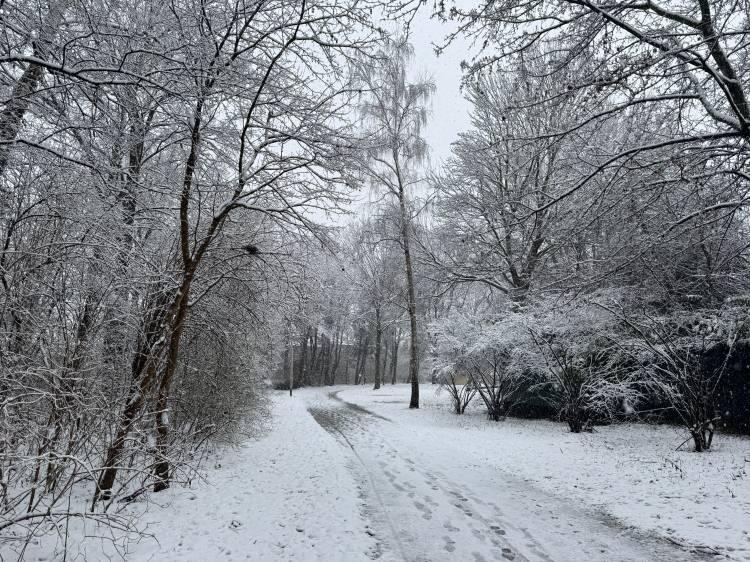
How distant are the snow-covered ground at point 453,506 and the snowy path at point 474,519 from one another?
20 mm

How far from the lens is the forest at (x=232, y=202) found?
4051mm

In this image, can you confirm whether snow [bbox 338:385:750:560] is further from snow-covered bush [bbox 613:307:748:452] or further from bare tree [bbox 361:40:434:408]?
bare tree [bbox 361:40:434:408]

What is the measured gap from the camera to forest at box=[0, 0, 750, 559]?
405cm

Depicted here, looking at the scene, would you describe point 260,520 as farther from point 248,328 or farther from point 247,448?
point 247,448

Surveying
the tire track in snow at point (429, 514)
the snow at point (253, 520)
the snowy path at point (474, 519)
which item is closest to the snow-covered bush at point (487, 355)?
the snowy path at point (474, 519)

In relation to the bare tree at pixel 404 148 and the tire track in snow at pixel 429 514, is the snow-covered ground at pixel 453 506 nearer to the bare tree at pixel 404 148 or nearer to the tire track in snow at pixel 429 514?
the tire track in snow at pixel 429 514

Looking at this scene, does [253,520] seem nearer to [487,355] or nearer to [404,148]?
[487,355]

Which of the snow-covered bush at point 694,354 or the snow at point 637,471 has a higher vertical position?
the snow-covered bush at point 694,354

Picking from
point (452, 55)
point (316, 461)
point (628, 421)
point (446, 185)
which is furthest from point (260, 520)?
point (446, 185)

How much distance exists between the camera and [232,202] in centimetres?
534

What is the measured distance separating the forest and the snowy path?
2422 mm

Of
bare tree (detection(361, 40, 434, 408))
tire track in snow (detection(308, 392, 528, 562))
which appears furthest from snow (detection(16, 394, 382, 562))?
bare tree (detection(361, 40, 434, 408))

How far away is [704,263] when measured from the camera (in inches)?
372

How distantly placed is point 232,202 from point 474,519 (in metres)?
4.48
